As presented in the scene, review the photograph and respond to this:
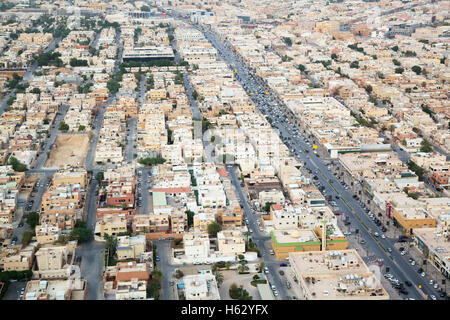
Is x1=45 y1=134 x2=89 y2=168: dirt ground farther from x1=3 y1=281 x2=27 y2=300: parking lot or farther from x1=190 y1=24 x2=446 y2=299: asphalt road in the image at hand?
x1=190 y1=24 x2=446 y2=299: asphalt road

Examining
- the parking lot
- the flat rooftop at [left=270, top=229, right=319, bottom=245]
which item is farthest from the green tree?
the parking lot

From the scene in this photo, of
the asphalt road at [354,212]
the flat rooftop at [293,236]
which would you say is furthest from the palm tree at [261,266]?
the asphalt road at [354,212]

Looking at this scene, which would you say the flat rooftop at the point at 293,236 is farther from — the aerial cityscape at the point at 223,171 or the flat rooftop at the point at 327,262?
the flat rooftop at the point at 327,262

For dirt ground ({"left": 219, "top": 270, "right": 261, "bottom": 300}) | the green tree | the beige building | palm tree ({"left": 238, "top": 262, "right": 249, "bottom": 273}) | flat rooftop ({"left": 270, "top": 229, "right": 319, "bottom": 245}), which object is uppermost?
the beige building

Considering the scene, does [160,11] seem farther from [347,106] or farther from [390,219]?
[390,219]

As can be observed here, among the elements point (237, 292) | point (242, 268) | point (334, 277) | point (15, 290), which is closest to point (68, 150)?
point (15, 290)

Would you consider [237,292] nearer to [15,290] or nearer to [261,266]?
[261,266]

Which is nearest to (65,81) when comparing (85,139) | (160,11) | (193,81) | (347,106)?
(193,81)

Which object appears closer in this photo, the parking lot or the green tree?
the green tree
